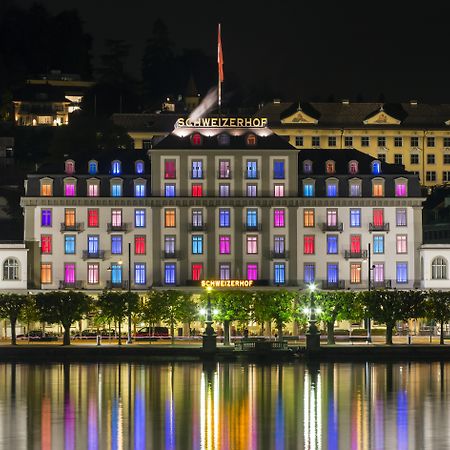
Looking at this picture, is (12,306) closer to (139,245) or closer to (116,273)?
(116,273)

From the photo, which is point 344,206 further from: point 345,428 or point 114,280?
point 345,428

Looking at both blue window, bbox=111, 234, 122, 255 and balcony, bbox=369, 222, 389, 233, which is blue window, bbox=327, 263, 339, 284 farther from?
blue window, bbox=111, 234, 122, 255

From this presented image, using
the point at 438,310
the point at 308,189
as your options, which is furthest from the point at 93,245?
the point at 438,310

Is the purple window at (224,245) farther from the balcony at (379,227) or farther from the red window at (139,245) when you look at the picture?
the balcony at (379,227)

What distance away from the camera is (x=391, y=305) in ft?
475

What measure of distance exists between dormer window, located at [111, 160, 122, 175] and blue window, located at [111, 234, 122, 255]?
17.7 feet

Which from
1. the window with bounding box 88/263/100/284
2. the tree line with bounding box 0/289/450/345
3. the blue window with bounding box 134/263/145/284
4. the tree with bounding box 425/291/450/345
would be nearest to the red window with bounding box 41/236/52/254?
the window with bounding box 88/263/100/284

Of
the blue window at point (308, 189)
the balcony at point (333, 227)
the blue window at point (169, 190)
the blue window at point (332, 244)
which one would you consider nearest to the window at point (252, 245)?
the blue window at point (308, 189)

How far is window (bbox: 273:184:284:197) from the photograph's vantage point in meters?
162

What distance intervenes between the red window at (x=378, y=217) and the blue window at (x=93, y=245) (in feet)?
76.4

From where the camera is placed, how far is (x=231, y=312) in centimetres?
14838

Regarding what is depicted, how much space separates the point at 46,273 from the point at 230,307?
18472mm

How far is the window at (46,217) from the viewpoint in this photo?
6265 inches

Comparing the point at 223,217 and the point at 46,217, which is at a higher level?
the point at 223,217
